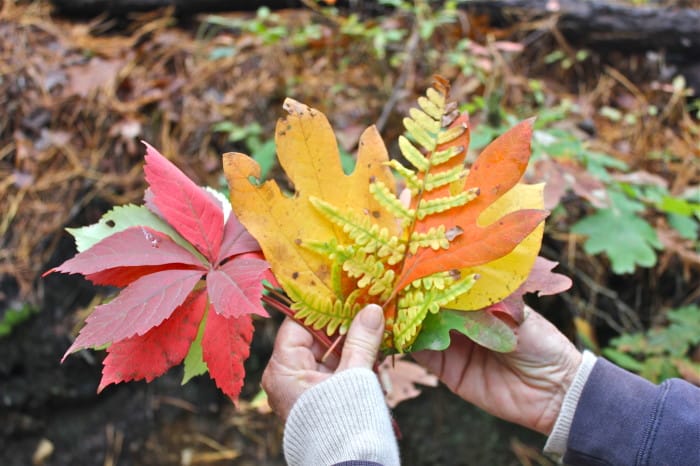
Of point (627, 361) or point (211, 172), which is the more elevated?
point (211, 172)

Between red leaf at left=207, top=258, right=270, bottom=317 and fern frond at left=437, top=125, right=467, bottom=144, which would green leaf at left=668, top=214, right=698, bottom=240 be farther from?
red leaf at left=207, top=258, right=270, bottom=317

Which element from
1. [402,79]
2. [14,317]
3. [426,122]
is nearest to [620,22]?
[402,79]

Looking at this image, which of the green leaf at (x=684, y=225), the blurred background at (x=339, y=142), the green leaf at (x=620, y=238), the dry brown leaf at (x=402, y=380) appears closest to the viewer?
the dry brown leaf at (x=402, y=380)

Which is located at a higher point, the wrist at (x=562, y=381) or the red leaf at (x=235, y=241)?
the red leaf at (x=235, y=241)

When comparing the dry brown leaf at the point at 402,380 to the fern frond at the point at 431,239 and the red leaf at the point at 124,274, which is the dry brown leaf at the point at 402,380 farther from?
the red leaf at the point at 124,274

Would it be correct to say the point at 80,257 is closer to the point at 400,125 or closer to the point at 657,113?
the point at 400,125

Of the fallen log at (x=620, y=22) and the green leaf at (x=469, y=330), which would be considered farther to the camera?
the fallen log at (x=620, y=22)

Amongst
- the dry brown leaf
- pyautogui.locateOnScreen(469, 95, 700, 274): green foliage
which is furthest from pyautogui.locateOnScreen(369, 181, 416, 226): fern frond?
pyautogui.locateOnScreen(469, 95, 700, 274): green foliage

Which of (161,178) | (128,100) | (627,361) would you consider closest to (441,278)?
(161,178)

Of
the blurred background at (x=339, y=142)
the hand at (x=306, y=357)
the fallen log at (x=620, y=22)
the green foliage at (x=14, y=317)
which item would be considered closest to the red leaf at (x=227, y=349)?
the hand at (x=306, y=357)

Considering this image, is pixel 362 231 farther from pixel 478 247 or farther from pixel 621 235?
pixel 621 235
